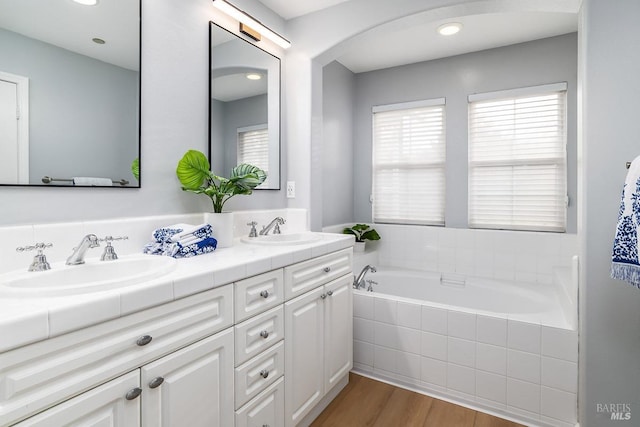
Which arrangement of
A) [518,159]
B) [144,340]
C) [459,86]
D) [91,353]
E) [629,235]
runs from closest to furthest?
[91,353]
[144,340]
[629,235]
[518,159]
[459,86]

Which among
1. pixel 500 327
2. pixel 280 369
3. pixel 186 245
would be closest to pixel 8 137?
pixel 186 245

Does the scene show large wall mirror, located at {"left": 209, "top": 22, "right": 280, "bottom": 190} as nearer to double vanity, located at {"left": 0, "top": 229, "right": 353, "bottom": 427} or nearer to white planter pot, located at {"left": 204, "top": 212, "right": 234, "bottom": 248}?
white planter pot, located at {"left": 204, "top": 212, "right": 234, "bottom": 248}

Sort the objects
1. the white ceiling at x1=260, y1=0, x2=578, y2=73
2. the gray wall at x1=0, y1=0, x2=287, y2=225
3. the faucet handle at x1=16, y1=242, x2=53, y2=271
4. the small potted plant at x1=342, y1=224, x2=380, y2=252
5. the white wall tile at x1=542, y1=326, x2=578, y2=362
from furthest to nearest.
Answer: the small potted plant at x1=342, y1=224, x2=380, y2=252
the white ceiling at x1=260, y1=0, x2=578, y2=73
the white wall tile at x1=542, y1=326, x2=578, y2=362
the gray wall at x1=0, y1=0, x2=287, y2=225
the faucet handle at x1=16, y1=242, x2=53, y2=271

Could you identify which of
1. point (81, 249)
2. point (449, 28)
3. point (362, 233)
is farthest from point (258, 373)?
point (449, 28)

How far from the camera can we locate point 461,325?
6.52 feet

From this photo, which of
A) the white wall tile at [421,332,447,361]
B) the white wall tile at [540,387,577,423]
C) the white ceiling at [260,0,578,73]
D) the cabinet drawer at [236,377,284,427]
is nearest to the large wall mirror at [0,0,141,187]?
the cabinet drawer at [236,377,284,427]

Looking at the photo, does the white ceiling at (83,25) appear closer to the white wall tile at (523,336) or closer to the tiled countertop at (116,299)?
the tiled countertop at (116,299)

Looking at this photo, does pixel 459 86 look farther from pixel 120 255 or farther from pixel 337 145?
pixel 120 255

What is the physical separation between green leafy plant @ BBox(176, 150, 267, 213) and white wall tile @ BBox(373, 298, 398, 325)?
1168 millimetres

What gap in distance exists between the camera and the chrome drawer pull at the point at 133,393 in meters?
0.87

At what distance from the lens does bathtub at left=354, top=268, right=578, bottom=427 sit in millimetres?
1759

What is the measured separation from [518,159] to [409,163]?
3.10 ft

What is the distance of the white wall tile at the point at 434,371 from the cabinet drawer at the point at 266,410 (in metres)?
1.04

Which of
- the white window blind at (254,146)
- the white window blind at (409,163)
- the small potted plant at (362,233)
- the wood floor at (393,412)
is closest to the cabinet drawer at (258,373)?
the wood floor at (393,412)
